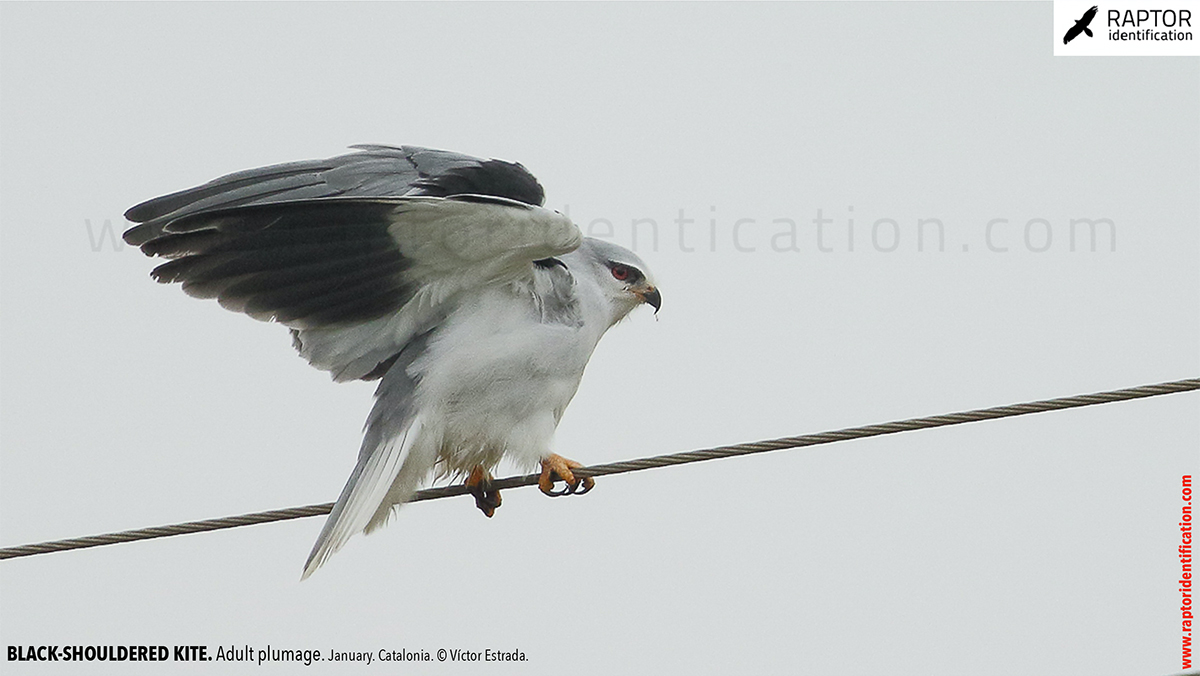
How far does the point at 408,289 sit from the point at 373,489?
0.83 meters

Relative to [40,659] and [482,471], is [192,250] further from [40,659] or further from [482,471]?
[40,659]

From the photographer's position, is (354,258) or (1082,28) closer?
(354,258)

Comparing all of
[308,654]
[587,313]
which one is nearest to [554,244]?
[587,313]

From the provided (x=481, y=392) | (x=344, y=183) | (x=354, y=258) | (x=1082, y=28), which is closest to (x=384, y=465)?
(x=481, y=392)

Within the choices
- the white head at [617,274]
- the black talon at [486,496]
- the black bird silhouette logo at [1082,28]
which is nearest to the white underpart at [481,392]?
the black talon at [486,496]

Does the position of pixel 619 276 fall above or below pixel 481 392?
above

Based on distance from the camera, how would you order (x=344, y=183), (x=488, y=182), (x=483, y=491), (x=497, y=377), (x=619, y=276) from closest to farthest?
(x=344, y=183), (x=488, y=182), (x=497, y=377), (x=483, y=491), (x=619, y=276)

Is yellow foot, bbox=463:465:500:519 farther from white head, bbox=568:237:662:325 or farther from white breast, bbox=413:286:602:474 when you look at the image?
white head, bbox=568:237:662:325

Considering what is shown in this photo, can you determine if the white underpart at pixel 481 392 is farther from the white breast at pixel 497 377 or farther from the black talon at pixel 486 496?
the black talon at pixel 486 496

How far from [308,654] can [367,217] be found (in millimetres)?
2148

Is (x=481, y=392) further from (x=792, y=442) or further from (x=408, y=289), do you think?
(x=792, y=442)

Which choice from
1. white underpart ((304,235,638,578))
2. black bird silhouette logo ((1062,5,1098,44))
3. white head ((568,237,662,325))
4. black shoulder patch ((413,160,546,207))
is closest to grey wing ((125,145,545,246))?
black shoulder patch ((413,160,546,207))

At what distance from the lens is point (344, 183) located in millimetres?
5332

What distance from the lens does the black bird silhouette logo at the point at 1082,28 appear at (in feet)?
29.3
